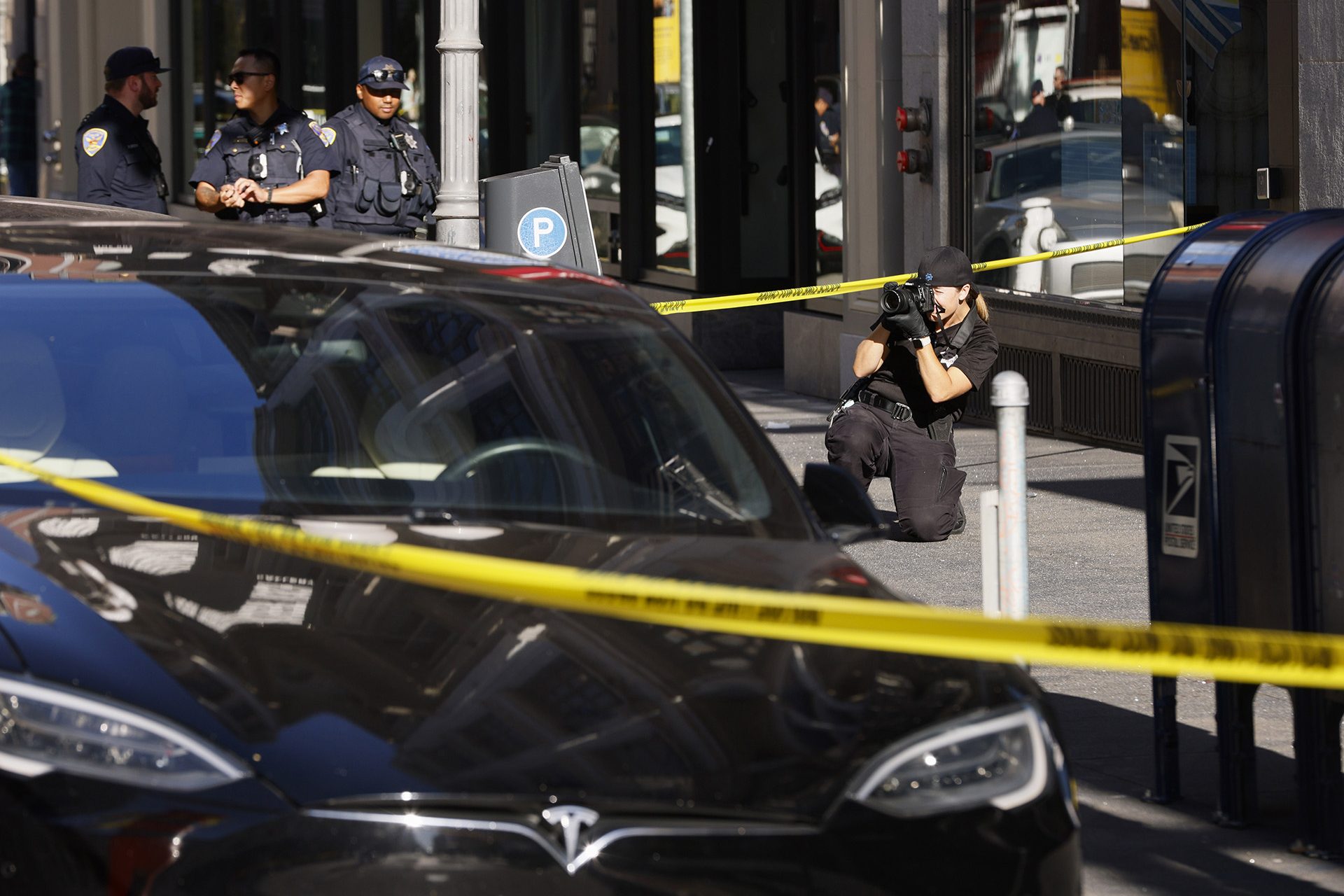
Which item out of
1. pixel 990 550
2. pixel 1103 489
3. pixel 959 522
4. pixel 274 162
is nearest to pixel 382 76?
pixel 274 162

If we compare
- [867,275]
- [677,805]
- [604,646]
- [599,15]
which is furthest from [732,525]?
[599,15]

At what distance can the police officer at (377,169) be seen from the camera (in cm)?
1009

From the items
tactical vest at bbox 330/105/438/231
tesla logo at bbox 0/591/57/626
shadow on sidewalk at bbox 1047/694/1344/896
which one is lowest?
shadow on sidewalk at bbox 1047/694/1344/896

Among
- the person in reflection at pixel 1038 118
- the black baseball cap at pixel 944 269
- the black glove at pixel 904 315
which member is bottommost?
the black glove at pixel 904 315

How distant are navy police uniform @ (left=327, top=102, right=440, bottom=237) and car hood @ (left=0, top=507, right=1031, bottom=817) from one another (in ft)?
21.8

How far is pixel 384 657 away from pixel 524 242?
6.28 m

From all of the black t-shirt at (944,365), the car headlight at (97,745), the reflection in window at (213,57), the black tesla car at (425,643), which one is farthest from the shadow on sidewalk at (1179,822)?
the reflection in window at (213,57)

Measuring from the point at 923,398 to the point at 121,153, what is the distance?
17.4 ft

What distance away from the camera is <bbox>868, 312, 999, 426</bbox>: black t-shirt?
329 inches

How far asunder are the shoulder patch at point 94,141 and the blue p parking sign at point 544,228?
3.42 meters

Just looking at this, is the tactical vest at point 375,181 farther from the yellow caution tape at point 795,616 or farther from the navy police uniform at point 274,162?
the yellow caution tape at point 795,616

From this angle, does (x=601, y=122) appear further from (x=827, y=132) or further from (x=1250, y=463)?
(x=1250, y=463)

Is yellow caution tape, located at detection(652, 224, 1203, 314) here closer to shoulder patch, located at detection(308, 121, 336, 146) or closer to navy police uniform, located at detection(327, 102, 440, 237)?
navy police uniform, located at detection(327, 102, 440, 237)

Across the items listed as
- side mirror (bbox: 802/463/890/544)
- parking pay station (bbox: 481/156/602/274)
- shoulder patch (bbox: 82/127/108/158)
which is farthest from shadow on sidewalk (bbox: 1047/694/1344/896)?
shoulder patch (bbox: 82/127/108/158)
